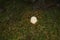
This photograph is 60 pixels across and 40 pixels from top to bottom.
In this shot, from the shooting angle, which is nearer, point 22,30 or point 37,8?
point 22,30

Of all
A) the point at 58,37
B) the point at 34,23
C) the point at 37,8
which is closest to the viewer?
the point at 58,37

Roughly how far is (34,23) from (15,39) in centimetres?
79

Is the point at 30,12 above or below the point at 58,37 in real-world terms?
above

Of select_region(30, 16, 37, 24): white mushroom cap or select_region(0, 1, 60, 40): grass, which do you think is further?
select_region(30, 16, 37, 24): white mushroom cap

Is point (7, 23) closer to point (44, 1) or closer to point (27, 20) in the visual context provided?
point (27, 20)

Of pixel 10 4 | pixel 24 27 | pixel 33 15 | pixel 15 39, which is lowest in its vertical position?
pixel 15 39

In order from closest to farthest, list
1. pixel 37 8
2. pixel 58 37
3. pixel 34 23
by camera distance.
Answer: pixel 58 37 → pixel 34 23 → pixel 37 8

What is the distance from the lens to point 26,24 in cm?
510

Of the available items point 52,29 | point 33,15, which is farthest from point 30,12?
point 52,29

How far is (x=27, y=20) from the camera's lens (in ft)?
17.1

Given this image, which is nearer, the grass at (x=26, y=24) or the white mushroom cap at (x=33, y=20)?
the grass at (x=26, y=24)

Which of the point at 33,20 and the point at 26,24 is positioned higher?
the point at 33,20

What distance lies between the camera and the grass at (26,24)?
4805mm

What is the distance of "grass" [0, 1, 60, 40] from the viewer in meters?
4.80
